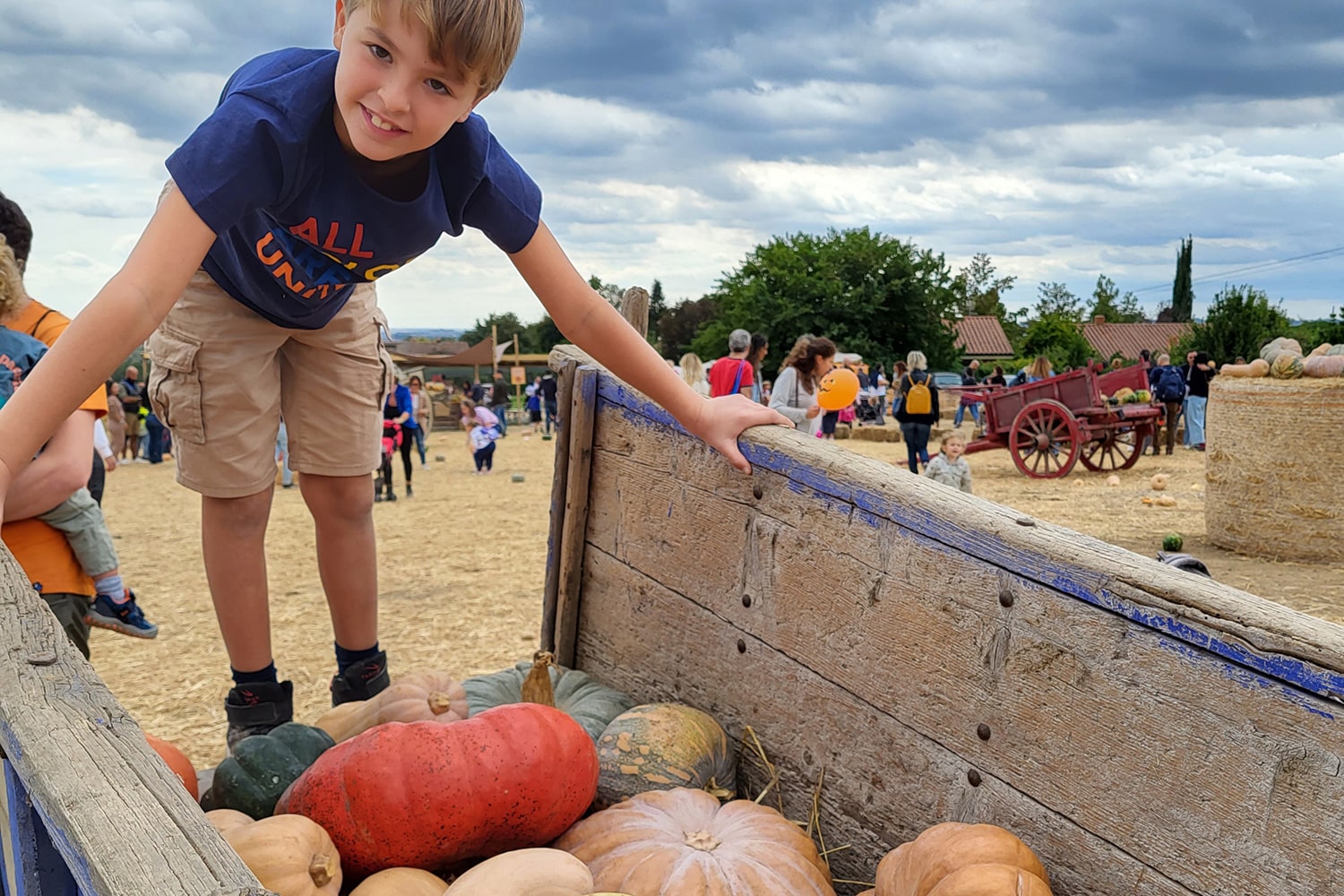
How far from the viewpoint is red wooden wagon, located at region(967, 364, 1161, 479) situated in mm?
13695

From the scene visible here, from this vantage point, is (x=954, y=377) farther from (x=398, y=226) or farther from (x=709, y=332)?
(x=398, y=226)

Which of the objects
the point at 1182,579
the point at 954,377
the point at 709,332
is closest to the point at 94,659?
the point at 1182,579

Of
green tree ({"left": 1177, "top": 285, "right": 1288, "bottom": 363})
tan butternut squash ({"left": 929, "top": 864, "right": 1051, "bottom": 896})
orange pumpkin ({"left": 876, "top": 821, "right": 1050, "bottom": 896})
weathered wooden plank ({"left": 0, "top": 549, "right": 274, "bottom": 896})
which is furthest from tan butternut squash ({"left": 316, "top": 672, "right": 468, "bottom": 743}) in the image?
green tree ({"left": 1177, "top": 285, "right": 1288, "bottom": 363})

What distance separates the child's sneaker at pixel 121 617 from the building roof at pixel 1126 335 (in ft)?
240

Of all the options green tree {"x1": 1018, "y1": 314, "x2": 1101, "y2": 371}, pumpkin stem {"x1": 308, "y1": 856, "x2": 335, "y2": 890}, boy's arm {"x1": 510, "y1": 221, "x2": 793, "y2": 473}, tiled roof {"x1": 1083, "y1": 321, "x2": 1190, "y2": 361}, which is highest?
tiled roof {"x1": 1083, "y1": 321, "x2": 1190, "y2": 361}

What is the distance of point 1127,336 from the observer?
7619 centimetres

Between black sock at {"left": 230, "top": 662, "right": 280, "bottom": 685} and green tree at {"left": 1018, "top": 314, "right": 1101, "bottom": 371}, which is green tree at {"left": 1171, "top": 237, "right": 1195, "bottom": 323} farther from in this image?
black sock at {"left": 230, "top": 662, "right": 280, "bottom": 685}

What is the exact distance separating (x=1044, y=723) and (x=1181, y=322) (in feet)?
278

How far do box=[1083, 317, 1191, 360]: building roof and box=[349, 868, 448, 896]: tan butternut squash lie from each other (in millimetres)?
74249

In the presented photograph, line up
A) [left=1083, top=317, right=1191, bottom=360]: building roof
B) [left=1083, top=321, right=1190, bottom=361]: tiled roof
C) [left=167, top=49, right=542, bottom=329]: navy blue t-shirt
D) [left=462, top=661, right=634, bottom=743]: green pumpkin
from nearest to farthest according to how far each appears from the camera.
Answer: [left=167, top=49, right=542, bottom=329]: navy blue t-shirt → [left=462, top=661, right=634, bottom=743]: green pumpkin → [left=1083, top=317, right=1191, bottom=360]: building roof → [left=1083, top=321, right=1190, bottom=361]: tiled roof

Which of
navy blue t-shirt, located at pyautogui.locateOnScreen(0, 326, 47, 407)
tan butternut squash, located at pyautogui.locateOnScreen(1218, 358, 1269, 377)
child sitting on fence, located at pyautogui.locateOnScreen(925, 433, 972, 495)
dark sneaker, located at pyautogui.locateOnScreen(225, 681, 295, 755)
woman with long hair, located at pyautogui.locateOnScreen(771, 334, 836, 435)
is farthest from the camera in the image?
woman with long hair, located at pyautogui.locateOnScreen(771, 334, 836, 435)

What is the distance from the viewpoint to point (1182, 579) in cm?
123

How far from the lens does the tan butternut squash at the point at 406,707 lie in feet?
6.95

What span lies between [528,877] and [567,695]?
87cm
